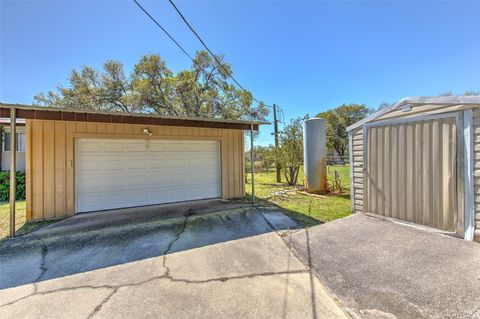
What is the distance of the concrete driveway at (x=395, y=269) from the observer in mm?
1968

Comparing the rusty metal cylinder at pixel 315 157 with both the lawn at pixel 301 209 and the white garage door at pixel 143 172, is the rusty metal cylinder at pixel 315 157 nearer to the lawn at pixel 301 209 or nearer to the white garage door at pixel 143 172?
the lawn at pixel 301 209

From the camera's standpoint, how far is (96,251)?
Result: 11.0ft

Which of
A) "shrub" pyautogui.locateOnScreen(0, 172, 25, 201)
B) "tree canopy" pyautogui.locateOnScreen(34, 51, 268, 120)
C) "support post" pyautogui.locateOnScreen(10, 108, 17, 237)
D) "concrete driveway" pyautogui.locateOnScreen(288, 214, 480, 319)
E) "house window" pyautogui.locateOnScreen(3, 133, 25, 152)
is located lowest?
"concrete driveway" pyautogui.locateOnScreen(288, 214, 480, 319)

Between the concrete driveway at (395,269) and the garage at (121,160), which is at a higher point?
the garage at (121,160)

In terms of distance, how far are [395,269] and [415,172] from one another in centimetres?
215

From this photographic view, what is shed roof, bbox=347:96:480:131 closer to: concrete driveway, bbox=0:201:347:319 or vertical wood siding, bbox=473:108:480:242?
vertical wood siding, bbox=473:108:480:242

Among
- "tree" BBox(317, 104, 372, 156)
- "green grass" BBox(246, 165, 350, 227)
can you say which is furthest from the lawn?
"tree" BBox(317, 104, 372, 156)

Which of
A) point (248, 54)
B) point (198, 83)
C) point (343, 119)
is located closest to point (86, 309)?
point (248, 54)

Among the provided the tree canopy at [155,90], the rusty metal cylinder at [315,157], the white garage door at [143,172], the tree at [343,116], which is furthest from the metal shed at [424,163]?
the tree at [343,116]

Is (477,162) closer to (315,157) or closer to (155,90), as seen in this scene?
(315,157)

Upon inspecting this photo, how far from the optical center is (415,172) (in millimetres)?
3844

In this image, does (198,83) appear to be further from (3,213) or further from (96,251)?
(96,251)

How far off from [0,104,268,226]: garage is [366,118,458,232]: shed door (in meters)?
3.52

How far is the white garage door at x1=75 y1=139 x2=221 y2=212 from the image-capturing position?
18.4ft
